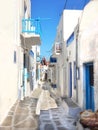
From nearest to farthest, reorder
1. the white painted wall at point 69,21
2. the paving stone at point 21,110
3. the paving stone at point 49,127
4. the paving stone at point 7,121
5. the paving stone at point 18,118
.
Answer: the paving stone at point 7,121
the paving stone at point 18,118
the paving stone at point 49,127
the paving stone at point 21,110
the white painted wall at point 69,21

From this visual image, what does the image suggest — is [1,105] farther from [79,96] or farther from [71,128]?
[79,96]

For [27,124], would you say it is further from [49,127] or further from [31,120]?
[49,127]

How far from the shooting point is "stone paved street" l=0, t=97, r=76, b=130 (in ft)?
25.2

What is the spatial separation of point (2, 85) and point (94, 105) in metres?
3.71

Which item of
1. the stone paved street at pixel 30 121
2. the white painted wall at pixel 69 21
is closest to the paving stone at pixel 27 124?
the stone paved street at pixel 30 121

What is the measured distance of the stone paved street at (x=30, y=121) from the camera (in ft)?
25.2

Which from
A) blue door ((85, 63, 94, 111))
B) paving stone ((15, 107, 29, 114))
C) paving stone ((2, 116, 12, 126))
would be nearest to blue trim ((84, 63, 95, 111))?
blue door ((85, 63, 94, 111))

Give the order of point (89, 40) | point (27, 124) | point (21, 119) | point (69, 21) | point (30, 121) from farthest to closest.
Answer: point (69, 21) < point (89, 40) < point (21, 119) < point (30, 121) < point (27, 124)

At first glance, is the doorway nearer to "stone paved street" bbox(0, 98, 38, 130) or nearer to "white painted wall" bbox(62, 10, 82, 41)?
"stone paved street" bbox(0, 98, 38, 130)

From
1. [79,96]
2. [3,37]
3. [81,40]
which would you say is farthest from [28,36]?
[3,37]

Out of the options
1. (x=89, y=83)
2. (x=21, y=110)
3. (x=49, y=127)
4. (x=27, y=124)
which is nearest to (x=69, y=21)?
(x=89, y=83)

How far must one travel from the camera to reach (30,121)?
8.16 metres

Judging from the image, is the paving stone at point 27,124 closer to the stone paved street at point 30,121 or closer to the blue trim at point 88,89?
the stone paved street at point 30,121

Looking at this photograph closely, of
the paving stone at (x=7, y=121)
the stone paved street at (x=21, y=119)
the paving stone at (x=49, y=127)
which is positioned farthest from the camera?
the paving stone at (x=49, y=127)
